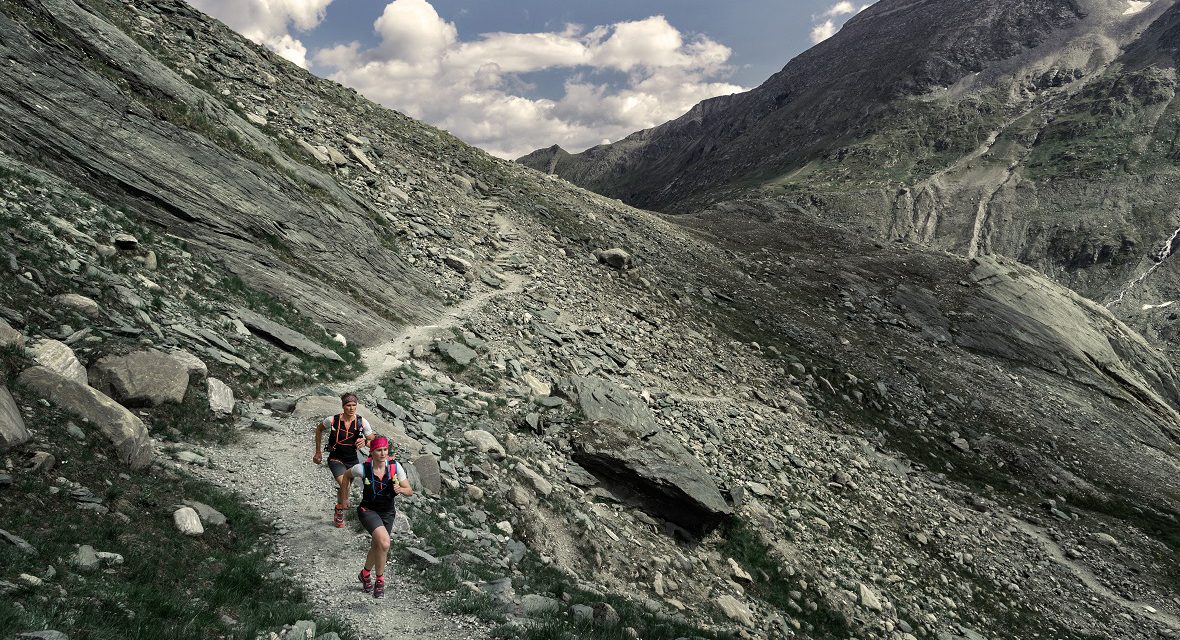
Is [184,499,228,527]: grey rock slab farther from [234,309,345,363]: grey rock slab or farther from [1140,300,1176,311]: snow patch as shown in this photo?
[1140,300,1176,311]: snow patch

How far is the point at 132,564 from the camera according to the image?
281 inches

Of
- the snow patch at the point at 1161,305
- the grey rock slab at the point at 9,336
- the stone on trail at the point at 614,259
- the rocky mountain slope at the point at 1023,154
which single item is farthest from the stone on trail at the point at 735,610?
the snow patch at the point at 1161,305

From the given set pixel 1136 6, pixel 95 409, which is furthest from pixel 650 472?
pixel 1136 6

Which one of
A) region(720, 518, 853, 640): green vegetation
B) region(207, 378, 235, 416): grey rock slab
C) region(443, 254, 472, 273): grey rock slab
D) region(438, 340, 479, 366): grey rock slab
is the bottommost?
region(720, 518, 853, 640): green vegetation

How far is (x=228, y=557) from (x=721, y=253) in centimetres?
4841

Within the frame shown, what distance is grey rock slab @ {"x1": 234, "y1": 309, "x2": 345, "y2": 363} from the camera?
17.1m

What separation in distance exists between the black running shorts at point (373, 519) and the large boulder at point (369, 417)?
4828 millimetres

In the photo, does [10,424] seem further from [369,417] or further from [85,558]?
[369,417]

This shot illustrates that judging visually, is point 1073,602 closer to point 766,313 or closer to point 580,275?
point 766,313

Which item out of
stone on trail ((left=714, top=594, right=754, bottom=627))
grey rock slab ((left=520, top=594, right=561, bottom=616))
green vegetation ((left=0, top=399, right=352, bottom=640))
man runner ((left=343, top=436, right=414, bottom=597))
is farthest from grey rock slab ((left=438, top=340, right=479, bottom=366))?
man runner ((left=343, top=436, right=414, bottom=597))

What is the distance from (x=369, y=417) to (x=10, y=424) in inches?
288

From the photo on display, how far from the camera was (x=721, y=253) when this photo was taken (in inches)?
2048

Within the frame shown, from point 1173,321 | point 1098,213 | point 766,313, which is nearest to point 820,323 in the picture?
point 766,313

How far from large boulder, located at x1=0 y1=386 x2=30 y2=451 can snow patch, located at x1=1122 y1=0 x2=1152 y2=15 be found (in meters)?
278
